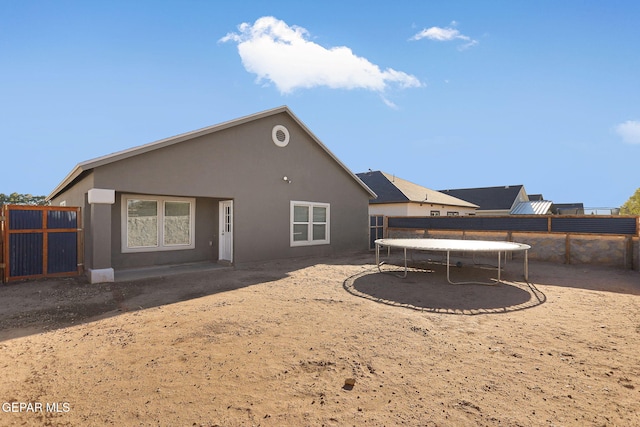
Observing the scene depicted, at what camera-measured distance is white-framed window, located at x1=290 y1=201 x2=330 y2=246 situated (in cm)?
1196

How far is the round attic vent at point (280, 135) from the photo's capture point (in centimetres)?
1123

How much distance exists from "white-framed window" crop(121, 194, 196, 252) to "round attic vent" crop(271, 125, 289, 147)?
3503mm

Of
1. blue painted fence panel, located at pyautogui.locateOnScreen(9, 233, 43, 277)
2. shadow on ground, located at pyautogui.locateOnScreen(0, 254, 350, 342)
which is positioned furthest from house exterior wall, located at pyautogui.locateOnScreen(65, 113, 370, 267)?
blue painted fence panel, located at pyautogui.locateOnScreen(9, 233, 43, 277)

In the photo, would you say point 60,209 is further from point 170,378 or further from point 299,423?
point 299,423

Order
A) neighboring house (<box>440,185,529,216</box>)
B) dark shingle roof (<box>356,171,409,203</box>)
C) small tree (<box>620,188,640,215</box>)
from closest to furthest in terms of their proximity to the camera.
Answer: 1. dark shingle roof (<box>356,171,409,203</box>)
2. neighboring house (<box>440,185,529,216</box>)
3. small tree (<box>620,188,640,215</box>)

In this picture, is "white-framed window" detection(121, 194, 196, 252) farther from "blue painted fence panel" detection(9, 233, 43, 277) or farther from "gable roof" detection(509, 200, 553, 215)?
"gable roof" detection(509, 200, 553, 215)

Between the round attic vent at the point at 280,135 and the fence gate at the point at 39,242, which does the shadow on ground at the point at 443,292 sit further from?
the fence gate at the point at 39,242

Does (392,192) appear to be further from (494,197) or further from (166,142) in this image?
(166,142)

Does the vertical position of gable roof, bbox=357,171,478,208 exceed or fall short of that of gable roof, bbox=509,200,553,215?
it exceeds it

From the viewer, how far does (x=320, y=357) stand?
3.61 metres

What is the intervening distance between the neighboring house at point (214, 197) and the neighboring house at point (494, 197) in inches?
758

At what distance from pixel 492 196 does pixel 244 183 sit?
25972 millimetres

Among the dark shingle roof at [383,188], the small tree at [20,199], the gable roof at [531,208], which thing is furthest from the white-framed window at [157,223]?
the small tree at [20,199]

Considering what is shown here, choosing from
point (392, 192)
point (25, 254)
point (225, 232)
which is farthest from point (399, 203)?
point (25, 254)
